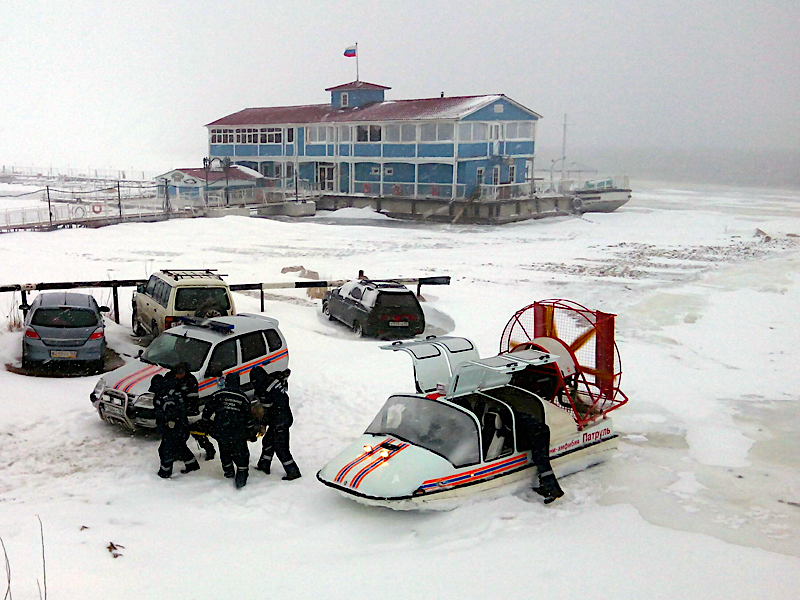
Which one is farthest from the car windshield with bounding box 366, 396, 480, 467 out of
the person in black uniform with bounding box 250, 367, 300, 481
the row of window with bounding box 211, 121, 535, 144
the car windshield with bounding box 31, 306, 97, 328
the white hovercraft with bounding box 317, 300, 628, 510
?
the row of window with bounding box 211, 121, 535, 144

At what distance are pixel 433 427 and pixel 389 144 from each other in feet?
158

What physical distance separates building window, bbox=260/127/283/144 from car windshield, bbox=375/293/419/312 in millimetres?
46296

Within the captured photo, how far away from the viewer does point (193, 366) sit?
11.4 meters

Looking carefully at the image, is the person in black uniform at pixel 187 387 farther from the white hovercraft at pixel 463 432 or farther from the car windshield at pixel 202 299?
the car windshield at pixel 202 299

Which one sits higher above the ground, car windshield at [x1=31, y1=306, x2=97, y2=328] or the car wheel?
car windshield at [x1=31, y1=306, x2=97, y2=328]

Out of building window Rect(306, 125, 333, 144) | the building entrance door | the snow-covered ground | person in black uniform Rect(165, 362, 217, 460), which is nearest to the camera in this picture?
the snow-covered ground

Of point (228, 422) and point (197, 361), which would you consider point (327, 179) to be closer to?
point (197, 361)

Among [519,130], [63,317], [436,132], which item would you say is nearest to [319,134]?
[436,132]

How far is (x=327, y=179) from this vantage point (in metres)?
59.6

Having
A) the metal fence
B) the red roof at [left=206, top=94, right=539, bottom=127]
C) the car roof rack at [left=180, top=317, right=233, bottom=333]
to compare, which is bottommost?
the car roof rack at [left=180, top=317, right=233, bottom=333]

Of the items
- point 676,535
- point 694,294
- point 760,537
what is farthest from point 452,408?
point 694,294

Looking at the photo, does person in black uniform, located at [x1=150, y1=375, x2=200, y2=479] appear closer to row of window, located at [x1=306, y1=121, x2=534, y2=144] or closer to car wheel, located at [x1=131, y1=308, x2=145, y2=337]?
car wheel, located at [x1=131, y1=308, x2=145, y2=337]

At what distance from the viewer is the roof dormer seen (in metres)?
60.5

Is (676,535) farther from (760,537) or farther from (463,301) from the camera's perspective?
(463,301)
